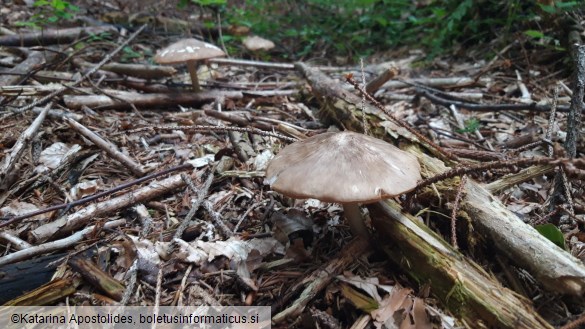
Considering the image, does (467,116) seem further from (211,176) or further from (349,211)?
(211,176)

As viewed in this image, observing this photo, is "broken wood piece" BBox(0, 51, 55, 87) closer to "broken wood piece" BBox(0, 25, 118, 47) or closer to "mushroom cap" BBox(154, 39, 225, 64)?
"broken wood piece" BBox(0, 25, 118, 47)

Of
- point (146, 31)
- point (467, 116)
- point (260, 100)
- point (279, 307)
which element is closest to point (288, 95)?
point (260, 100)

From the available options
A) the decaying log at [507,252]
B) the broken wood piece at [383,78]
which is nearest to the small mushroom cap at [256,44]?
the broken wood piece at [383,78]

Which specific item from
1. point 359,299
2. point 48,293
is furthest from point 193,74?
point 359,299

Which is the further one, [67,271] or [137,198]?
[137,198]

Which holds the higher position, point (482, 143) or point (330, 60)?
point (482, 143)

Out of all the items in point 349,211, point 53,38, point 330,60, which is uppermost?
point 349,211
